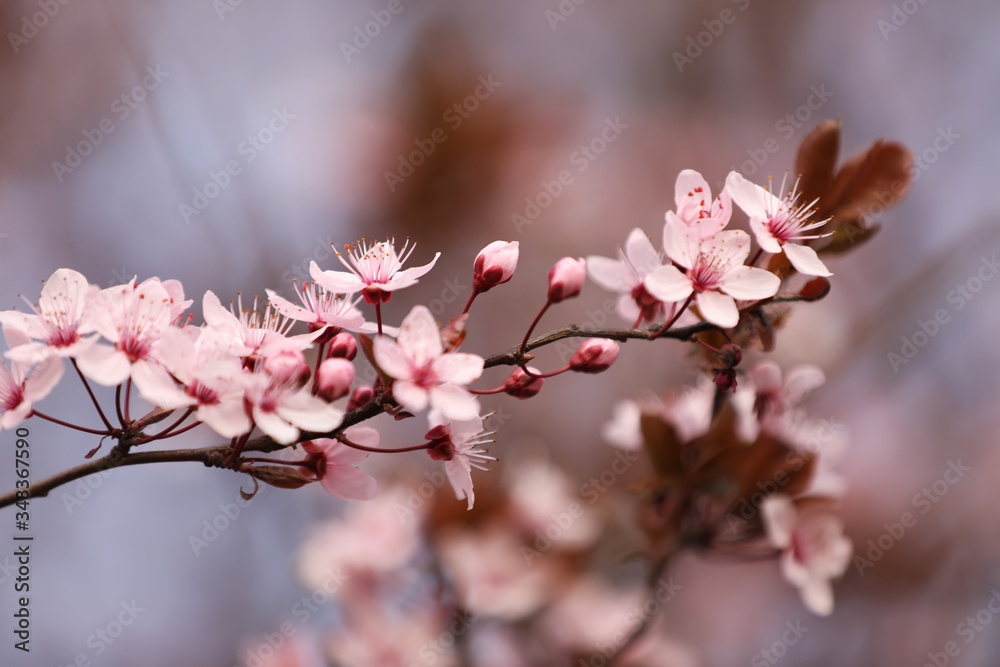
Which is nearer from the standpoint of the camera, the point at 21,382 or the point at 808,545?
the point at 21,382

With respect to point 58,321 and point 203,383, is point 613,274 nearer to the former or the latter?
point 203,383

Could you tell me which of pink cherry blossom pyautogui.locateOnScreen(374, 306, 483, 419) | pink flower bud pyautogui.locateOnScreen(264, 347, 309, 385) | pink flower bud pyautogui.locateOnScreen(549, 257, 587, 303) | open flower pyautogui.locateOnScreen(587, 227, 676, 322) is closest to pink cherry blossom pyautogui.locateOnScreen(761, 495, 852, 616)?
open flower pyautogui.locateOnScreen(587, 227, 676, 322)

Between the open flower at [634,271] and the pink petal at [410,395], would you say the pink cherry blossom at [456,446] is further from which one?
the open flower at [634,271]

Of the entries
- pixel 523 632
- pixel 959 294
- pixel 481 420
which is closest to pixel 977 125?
pixel 959 294

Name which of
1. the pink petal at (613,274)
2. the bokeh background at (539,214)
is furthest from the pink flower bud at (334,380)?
the bokeh background at (539,214)

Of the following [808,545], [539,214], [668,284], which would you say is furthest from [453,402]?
[539,214]

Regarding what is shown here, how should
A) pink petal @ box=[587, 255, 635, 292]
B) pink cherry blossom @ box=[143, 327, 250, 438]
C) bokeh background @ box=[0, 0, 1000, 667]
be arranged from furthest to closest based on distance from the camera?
bokeh background @ box=[0, 0, 1000, 667] → pink petal @ box=[587, 255, 635, 292] → pink cherry blossom @ box=[143, 327, 250, 438]

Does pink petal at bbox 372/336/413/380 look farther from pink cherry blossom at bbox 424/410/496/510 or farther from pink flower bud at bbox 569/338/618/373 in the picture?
pink flower bud at bbox 569/338/618/373
